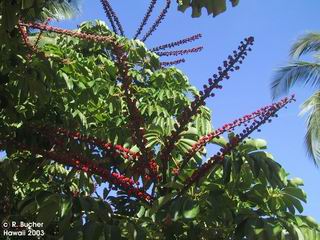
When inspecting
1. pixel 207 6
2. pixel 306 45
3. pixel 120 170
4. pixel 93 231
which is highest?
pixel 306 45

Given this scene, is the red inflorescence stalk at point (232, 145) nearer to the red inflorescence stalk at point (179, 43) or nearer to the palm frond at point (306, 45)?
the red inflorescence stalk at point (179, 43)

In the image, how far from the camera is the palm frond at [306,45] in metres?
11.3

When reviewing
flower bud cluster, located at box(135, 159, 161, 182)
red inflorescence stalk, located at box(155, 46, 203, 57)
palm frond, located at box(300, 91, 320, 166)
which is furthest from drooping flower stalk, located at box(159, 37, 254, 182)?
palm frond, located at box(300, 91, 320, 166)

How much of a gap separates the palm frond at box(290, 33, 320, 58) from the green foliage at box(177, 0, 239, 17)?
936cm

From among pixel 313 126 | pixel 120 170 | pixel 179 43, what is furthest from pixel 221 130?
pixel 313 126

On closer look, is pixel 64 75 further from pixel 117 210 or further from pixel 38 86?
pixel 117 210

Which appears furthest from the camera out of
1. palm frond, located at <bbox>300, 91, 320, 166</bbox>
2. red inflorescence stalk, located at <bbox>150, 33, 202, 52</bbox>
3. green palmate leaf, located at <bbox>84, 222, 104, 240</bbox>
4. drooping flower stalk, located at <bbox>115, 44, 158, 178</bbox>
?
palm frond, located at <bbox>300, 91, 320, 166</bbox>

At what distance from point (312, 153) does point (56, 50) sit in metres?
7.73

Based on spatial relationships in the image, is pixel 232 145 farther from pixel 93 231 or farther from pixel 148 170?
pixel 93 231

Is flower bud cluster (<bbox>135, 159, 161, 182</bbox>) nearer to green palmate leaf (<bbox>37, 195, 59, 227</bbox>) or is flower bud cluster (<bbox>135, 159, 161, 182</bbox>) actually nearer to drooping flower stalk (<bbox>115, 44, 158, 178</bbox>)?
drooping flower stalk (<bbox>115, 44, 158, 178</bbox>)

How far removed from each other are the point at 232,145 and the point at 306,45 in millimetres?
9648

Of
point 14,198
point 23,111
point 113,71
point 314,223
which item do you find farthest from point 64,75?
point 314,223

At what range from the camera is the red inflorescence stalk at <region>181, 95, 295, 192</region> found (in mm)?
2414

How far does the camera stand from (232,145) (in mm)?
2426
